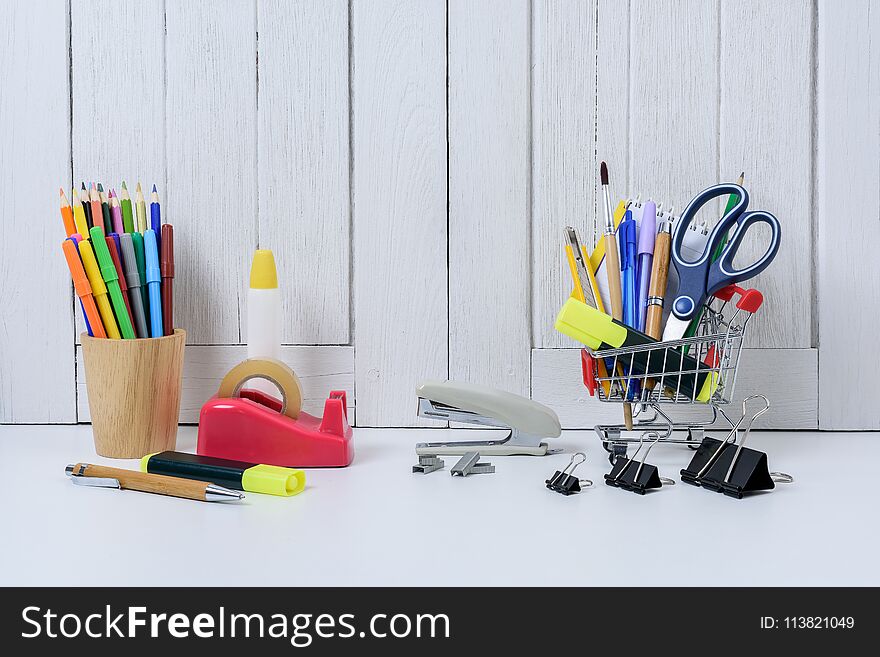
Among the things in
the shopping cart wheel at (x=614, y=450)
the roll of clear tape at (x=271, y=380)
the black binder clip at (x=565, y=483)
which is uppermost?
the roll of clear tape at (x=271, y=380)

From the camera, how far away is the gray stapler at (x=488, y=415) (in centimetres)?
84

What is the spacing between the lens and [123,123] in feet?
3.20

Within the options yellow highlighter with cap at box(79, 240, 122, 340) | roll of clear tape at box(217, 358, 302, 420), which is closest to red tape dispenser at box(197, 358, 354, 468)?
roll of clear tape at box(217, 358, 302, 420)

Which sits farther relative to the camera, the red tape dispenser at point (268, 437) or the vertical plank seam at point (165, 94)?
the vertical plank seam at point (165, 94)

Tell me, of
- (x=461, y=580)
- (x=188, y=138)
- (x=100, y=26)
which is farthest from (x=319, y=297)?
(x=461, y=580)

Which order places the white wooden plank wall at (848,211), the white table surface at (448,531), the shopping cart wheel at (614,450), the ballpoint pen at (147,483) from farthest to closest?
the white wooden plank wall at (848,211), the shopping cart wheel at (614,450), the ballpoint pen at (147,483), the white table surface at (448,531)

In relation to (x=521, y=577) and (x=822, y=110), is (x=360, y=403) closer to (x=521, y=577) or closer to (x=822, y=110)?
(x=521, y=577)

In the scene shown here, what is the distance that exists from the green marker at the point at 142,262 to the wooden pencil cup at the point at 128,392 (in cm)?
4

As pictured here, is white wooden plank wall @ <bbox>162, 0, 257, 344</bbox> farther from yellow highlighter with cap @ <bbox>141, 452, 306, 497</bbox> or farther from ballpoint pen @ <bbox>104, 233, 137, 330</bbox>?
yellow highlighter with cap @ <bbox>141, 452, 306, 497</bbox>

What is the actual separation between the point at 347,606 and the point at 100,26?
2.46ft

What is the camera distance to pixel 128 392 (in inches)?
33.7

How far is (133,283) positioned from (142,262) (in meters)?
0.03

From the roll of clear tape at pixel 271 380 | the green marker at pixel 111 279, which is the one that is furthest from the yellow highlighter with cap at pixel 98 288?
the roll of clear tape at pixel 271 380

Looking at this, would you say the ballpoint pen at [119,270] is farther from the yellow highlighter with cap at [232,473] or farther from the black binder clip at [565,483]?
the black binder clip at [565,483]
